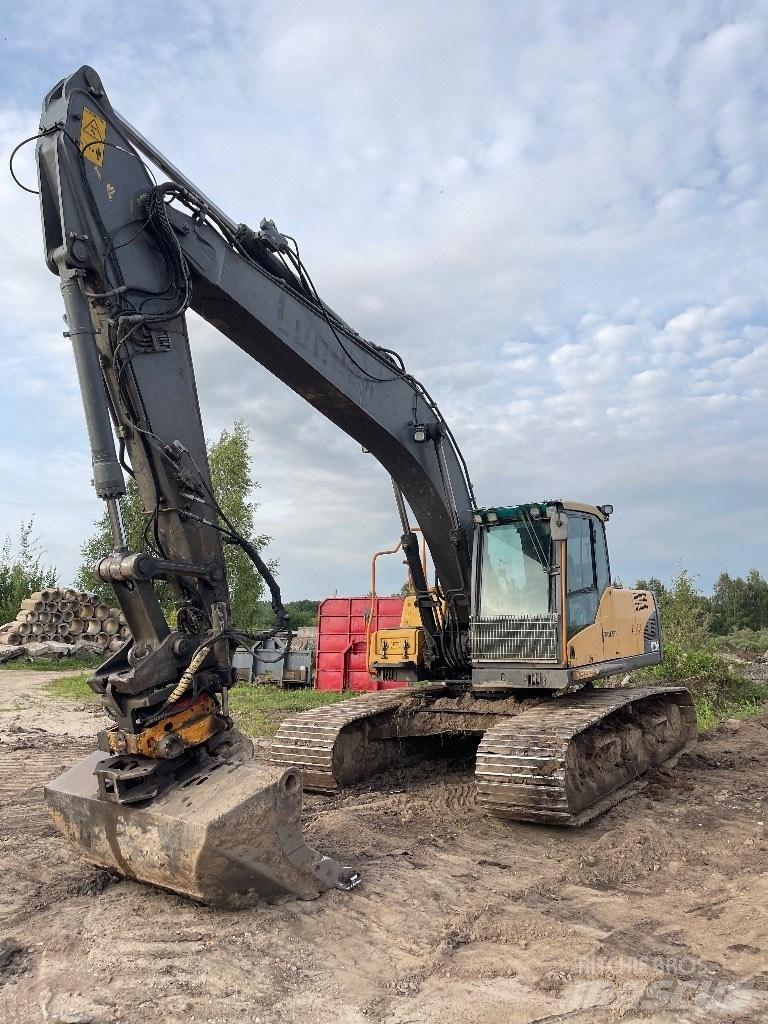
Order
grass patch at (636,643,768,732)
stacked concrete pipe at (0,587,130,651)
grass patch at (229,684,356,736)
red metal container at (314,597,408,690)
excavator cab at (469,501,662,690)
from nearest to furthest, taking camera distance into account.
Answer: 1. excavator cab at (469,501,662,690)
2. grass patch at (229,684,356,736)
3. grass patch at (636,643,768,732)
4. red metal container at (314,597,408,690)
5. stacked concrete pipe at (0,587,130,651)

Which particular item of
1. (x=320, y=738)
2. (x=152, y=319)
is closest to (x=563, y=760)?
(x=320, y=738)

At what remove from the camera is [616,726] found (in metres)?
7.55

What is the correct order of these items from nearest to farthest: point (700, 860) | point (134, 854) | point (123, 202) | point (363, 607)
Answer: point (134, 854)
point (123, 202)
point (700, 860)
point (363, 607)

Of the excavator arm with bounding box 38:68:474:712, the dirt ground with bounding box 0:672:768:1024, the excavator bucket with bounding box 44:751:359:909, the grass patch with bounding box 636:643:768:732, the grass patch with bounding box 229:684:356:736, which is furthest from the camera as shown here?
the grass patch with bounding box 636:643:768:732

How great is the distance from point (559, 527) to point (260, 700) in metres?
8.85

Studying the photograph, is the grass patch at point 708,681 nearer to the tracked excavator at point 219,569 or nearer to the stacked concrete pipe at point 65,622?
the tracked excavator at point 219,569

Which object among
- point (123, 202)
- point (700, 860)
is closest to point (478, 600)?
point (700, 860)

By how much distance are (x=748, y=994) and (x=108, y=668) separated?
355 cm

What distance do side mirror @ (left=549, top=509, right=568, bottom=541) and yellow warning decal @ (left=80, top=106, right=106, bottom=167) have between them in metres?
4.44

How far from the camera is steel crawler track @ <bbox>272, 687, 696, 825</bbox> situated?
6070 millimetres

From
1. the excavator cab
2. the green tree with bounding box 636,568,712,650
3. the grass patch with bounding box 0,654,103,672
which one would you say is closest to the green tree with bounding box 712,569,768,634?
the green tree with bounding box 636,568,712,650

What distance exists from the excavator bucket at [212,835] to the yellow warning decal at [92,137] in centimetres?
353

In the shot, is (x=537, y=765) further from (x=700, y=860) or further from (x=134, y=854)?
(x=134, y=854)

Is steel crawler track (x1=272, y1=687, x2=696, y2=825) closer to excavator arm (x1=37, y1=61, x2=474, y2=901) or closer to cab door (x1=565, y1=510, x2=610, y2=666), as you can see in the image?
cab door (x1=565, y1=510, x2=610, y2=666)
